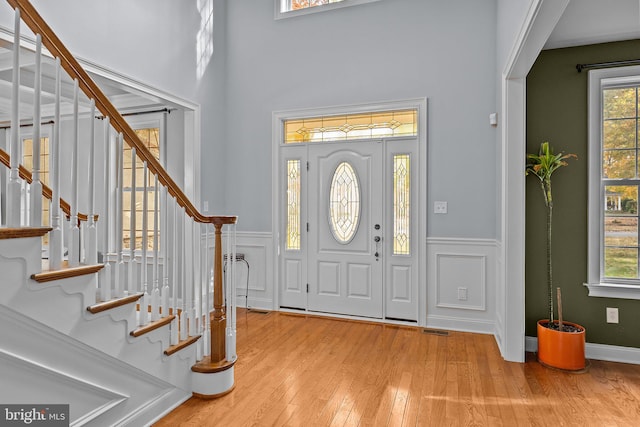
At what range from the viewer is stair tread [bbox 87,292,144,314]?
1846 millimetres

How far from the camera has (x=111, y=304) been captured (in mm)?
1937

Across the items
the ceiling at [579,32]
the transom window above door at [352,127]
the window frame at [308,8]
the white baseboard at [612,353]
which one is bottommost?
the white baseboard at [612,353]

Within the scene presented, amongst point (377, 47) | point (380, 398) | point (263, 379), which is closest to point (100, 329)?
point (263, 379)

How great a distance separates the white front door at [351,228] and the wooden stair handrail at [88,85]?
6.42 feet

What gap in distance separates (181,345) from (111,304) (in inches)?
26.6

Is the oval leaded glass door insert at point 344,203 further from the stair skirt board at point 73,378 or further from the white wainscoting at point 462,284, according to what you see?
the stair skirt board at point 73,378

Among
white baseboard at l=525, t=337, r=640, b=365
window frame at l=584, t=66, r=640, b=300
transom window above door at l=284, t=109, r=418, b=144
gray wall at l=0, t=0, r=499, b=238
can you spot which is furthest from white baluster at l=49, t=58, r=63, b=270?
white baseboard at l=525, t=337, r=640, b=365

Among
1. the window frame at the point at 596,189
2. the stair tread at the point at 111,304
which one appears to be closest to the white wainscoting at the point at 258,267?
the stair tread at the point at 111,304

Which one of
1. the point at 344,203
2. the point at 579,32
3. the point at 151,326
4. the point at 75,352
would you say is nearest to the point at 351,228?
the point at 344,203

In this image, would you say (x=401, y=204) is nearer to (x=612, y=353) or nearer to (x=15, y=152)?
(x=612, y=353)

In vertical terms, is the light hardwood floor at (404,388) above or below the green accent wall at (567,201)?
below

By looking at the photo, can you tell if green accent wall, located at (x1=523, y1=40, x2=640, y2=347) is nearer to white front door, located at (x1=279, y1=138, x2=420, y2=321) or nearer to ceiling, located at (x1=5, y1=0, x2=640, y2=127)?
ceiling, located at (x1=5, y1=0, x2=640, y2=127)

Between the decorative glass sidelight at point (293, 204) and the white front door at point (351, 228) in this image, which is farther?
the decorative glass sidelight at point (293, 204)

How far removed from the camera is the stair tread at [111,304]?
1846 millimetres
